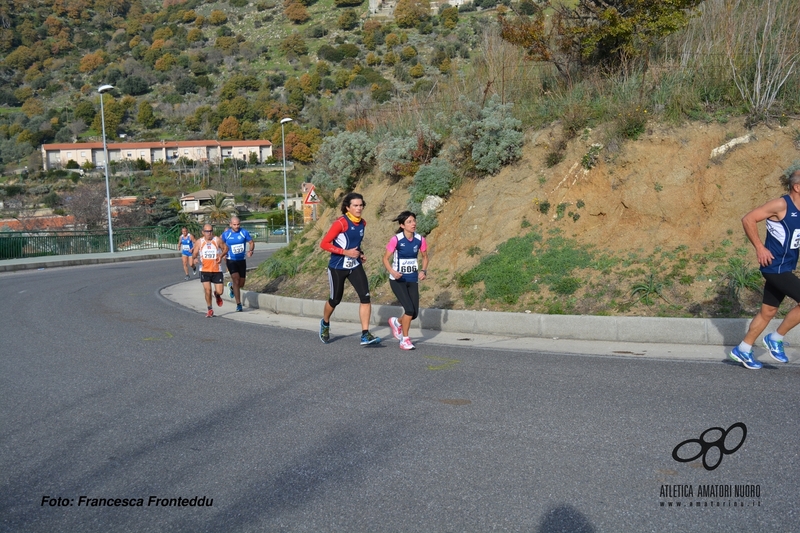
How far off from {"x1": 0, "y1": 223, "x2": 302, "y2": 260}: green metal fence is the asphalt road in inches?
1181

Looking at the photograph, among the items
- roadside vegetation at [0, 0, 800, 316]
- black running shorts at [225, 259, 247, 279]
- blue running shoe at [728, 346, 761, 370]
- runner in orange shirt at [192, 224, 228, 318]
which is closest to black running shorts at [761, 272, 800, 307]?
blue running shoe at [728, 346, 761, 370]

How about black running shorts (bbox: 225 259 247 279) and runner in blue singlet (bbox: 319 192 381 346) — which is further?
black running shorts (bbox: 225 259 247 279)

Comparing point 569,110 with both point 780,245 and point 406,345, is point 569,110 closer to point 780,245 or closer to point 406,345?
point 406,345

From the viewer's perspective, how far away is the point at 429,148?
623 inches

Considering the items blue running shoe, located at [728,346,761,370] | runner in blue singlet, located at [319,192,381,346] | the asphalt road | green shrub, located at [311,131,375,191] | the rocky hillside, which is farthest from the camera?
green shrub, located at [311,131,375,191]

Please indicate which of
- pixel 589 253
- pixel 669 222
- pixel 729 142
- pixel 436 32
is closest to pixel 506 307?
pixel 589 253

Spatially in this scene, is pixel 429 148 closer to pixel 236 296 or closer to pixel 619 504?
pixel 236 296

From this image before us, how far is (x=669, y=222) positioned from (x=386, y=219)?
19.6ft

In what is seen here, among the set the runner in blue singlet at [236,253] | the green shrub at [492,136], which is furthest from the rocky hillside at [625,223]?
the runner in blue singlet at [236,253]

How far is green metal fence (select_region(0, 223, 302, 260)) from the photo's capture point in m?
36.3

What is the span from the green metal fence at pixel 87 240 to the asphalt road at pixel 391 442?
30.0 meters

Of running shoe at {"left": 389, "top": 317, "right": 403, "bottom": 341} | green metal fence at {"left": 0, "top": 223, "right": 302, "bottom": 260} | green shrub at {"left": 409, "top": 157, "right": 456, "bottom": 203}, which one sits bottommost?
green metal fence at {"left": 0, "top": 223, "right": 302, "bottom": 260}

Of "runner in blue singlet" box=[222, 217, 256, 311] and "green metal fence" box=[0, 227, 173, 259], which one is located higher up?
"runner in blue singlet" box=[222, 217, 256, 311]

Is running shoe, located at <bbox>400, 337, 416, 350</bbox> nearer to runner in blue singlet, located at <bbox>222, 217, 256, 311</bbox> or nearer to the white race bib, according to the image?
the white race bib
